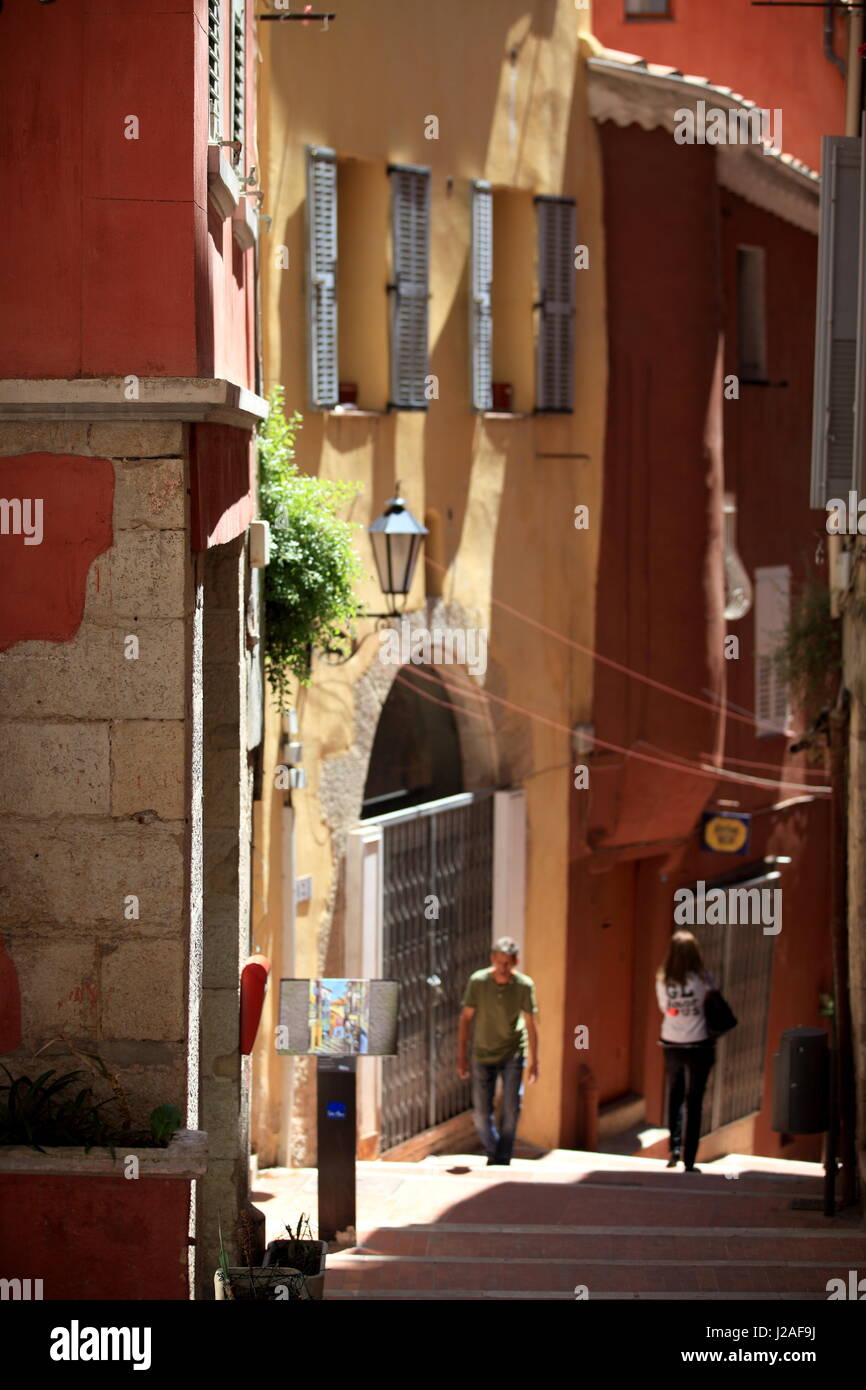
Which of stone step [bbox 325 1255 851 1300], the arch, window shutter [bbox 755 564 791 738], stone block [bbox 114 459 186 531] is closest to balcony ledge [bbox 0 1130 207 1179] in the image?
stone step [bbox 325 1255 851 1300]

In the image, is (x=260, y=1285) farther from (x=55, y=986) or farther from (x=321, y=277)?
(x=321, y=277)

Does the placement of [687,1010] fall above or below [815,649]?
below

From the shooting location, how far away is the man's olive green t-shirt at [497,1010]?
1092cm

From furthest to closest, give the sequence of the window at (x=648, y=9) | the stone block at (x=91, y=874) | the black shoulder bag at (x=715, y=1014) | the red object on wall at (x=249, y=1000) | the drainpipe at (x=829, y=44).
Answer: the drainpipe at (x=829, y=44)
the window at (x=648, y=9)
the black shoulder bag at (x=715, y=1014)
the red object on wall at (x=249, y=1000)
the stone block at (x=91, y=874)

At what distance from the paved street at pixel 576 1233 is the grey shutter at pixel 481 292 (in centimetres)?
564

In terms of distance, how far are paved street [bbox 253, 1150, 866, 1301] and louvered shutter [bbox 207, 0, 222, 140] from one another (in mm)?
Result: 4488

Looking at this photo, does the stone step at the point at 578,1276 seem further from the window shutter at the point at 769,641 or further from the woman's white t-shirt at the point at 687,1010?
the window shutter at the point at 769,641

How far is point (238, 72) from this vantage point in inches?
318

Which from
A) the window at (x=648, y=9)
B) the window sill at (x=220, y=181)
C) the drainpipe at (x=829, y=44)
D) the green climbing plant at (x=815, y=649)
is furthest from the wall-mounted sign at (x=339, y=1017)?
the drainpipe at (x=829, y=44)

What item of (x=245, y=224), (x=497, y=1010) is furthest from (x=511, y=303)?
(x=245, y=224)

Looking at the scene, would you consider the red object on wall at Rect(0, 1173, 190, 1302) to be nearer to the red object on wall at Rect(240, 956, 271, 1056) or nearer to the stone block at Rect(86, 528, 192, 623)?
the red object on wall at Rect(240, 956, 271, 1056)

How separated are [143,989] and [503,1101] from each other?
213 inches
